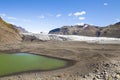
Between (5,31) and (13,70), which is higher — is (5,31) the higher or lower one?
the higher one

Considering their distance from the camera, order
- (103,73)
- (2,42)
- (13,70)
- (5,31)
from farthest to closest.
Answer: (5,31)
(2,42)
(13,70)
(103,73)

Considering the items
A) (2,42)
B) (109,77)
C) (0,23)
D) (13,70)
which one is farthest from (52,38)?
(109,77)

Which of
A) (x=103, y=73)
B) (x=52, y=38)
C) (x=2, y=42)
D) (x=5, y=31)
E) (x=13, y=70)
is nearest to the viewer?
(x=103, y=73)

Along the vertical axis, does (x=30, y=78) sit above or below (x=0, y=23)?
below

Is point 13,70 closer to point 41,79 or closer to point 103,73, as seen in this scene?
point 41,79

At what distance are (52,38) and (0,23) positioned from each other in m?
41.7

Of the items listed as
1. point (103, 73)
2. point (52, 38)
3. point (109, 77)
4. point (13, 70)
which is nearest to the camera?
point (109, 77)

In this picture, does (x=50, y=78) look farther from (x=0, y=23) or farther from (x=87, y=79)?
(x=0, y=23)

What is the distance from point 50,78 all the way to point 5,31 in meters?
65.0

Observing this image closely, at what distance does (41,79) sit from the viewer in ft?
80.7

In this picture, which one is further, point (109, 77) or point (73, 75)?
point (73, 75)

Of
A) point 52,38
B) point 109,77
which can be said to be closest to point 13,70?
point 109,77

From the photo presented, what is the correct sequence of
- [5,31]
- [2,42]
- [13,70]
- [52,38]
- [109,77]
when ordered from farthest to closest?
[52,38]
[5,31]
[2,42]
[13,70]
[109,77]

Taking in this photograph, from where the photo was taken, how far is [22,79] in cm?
2491
